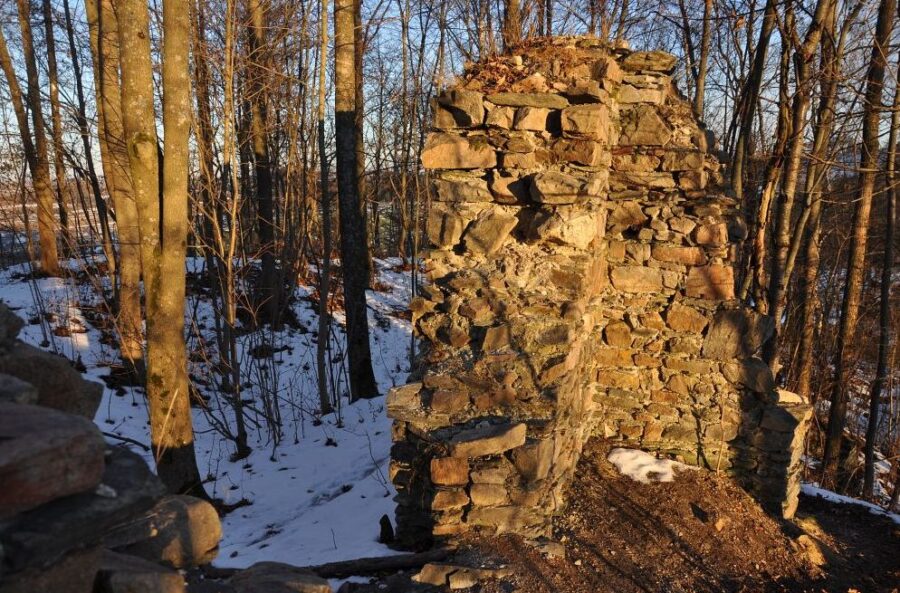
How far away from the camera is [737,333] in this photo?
525 centimetres

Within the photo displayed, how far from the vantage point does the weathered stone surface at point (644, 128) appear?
530 cm

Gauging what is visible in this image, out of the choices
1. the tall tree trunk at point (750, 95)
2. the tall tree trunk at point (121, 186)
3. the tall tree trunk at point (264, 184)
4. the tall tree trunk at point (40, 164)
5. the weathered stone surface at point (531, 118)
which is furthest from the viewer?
the tall tree trunk at point (40, 164)

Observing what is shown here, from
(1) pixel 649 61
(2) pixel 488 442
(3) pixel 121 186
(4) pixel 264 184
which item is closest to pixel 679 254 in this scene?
(1) pixel 649 61

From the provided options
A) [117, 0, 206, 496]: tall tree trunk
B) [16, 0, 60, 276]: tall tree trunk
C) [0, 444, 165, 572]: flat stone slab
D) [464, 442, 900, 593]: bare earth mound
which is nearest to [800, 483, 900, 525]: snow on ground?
[464, 442, 900, 593]: bare earth mound

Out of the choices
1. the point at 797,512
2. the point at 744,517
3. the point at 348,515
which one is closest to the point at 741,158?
the point at 797,512

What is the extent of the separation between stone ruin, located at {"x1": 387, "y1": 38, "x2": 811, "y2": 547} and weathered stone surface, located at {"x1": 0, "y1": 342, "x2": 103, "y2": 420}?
6.95ft

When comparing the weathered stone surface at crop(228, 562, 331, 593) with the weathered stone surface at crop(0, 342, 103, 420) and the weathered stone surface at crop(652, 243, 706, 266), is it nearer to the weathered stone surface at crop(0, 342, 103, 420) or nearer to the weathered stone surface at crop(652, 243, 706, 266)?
the weathered stone surface at crop(0, 342, 103, 420)

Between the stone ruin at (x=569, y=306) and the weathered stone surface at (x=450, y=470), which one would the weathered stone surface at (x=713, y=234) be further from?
the weathered stone surface at (x=450, y=470)

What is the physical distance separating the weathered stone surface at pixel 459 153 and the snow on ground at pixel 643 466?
9.37 ft

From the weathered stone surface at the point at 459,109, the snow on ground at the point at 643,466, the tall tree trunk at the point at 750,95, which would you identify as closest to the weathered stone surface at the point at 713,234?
the snow on ground at the point at 643,466

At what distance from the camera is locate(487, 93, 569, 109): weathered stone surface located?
4355 mm

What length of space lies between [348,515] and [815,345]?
410 inches

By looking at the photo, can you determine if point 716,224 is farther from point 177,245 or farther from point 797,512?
point 177,245

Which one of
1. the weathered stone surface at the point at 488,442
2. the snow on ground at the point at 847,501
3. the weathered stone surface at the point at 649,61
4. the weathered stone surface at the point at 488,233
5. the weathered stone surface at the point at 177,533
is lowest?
the snow on ground at the point at 847,501
